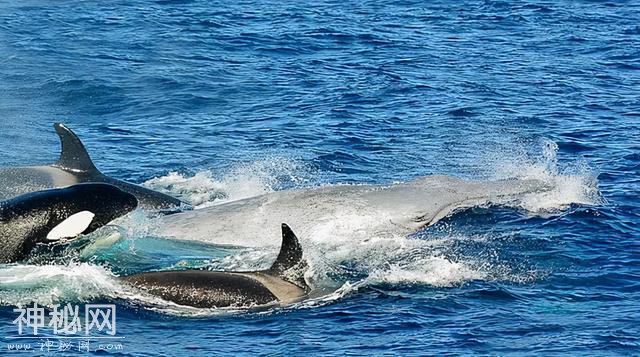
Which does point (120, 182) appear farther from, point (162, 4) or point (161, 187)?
point (162, 4)

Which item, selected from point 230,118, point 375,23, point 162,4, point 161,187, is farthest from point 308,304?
point 162,4

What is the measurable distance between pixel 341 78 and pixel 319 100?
223cm

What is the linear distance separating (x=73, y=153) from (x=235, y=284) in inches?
259

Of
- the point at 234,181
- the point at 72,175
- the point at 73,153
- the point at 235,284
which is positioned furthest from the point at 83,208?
the point at 234,181

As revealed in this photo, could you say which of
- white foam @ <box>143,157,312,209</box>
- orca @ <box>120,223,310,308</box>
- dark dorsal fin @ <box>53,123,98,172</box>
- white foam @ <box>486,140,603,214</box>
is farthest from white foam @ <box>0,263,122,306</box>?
white foam @ <box>486,140,603,214</box>

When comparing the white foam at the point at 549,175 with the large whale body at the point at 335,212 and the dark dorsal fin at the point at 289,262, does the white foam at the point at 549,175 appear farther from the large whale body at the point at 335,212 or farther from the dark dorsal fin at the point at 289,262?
the dark dorsal fin at the point at 289,262

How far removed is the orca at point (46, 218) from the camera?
15.6 meters

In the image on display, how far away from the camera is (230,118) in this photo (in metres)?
28.0

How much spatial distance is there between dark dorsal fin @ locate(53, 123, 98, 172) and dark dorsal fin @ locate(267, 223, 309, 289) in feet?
20.2

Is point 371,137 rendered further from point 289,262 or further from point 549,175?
point 289,262

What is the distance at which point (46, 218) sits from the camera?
15.6 m

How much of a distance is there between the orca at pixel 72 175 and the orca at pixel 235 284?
4.92 m

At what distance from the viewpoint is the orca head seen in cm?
1566

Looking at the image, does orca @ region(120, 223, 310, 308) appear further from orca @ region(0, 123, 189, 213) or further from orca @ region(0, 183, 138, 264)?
orca @ region(0, 123, 189, 213)
